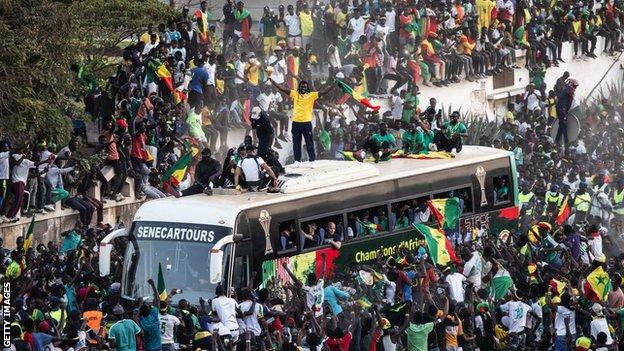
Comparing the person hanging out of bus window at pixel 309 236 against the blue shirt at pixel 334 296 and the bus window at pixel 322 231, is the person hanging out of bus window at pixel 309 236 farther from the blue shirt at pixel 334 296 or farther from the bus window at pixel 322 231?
the blue shirt at pixel 334 296

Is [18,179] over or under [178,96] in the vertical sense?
over

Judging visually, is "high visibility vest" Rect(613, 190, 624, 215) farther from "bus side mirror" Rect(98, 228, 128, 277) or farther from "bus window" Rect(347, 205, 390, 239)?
"bus side mirror" Rect(98, 228, 128, 277)

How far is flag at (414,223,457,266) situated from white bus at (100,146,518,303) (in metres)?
0.62

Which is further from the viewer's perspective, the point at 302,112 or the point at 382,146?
the point at 302,112

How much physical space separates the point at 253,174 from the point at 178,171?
379 centimetres

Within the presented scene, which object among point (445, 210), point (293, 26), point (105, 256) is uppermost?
point (105, 256)

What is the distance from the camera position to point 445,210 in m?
26.8

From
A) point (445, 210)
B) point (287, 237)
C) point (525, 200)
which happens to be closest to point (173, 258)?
point (287, 237)

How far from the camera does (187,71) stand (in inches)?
1273

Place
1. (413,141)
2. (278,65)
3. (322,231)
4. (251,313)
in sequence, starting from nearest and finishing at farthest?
(251,313) → (322,231) → (413,141) → (278,65)

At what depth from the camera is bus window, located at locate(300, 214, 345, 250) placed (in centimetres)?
2489

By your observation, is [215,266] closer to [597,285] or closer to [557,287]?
[557,287]

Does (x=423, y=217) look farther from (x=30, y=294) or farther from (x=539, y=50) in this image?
(x=539, y=50)

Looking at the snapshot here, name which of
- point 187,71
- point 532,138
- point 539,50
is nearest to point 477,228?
point 187,71
